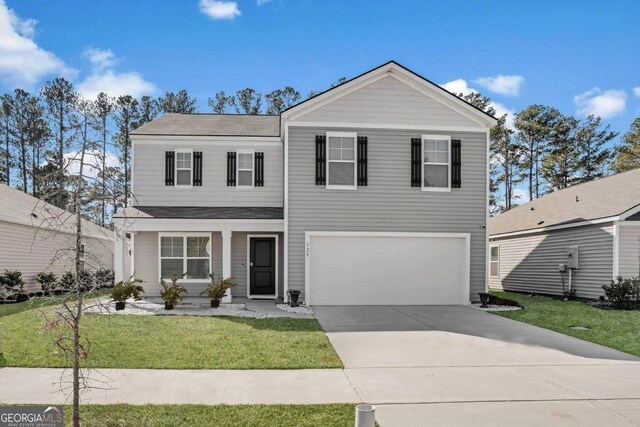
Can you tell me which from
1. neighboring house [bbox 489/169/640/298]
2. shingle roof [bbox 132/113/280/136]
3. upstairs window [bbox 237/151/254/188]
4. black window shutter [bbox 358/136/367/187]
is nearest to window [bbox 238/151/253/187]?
upstairs window [bbox 237/151/254/188]

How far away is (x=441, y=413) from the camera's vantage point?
16.5 ft

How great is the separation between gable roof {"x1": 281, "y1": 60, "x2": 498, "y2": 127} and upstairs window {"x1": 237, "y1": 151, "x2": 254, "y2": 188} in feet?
7.93

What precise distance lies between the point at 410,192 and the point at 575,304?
20.3 ft

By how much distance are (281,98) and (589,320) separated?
29.0 meters

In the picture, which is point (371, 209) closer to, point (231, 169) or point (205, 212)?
point (231, 169)

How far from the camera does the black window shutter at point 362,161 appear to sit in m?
13.9

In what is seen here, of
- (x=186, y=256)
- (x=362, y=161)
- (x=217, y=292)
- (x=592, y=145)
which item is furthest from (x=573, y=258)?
(x=592, y=145)

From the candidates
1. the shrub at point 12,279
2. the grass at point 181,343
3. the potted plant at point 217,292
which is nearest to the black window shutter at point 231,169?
the potted plant at point 217,292

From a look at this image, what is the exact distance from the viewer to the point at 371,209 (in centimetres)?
1391

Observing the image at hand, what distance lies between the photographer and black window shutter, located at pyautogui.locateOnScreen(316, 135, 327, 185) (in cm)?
1380

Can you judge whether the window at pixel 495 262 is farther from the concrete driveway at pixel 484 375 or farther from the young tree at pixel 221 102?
the young tree at pixel 221 102

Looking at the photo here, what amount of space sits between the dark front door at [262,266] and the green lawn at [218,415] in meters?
9.99

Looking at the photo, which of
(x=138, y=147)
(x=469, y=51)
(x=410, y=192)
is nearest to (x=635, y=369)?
(x=410, y=192)

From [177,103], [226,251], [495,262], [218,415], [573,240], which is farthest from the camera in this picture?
[177,103]
